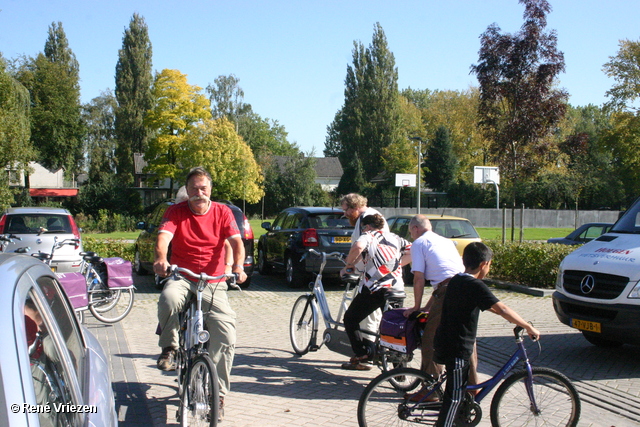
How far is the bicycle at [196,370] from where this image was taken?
4012 mm

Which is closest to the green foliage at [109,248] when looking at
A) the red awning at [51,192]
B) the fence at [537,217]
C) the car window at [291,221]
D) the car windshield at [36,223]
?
the car windshield at [36,223]

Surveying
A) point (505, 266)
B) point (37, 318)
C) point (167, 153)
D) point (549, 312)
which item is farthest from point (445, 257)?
point (167, 153)

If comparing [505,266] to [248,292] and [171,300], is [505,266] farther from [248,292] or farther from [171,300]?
[171,300]

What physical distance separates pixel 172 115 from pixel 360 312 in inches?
1909

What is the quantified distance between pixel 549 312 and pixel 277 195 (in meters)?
49.2

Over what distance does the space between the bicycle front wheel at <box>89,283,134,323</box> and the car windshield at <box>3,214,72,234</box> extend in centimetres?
395

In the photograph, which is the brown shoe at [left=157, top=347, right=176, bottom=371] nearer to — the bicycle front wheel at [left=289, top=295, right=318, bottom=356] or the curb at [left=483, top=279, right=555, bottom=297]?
the bicycle front wheel at [left=289, top=295, right=318, bottom=356]

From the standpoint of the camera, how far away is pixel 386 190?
60.2 m

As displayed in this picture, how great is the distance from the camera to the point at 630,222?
7.83 metres

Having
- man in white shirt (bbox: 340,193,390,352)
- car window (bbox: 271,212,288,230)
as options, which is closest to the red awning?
car window (bbox: 271,212,288,230)

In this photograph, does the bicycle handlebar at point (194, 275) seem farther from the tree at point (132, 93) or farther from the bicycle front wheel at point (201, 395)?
the tree at point (132, 93)

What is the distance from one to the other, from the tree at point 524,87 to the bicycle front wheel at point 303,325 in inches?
461

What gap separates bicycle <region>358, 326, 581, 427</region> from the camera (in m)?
4.09

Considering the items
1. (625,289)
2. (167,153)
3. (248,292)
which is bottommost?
(248,292)
